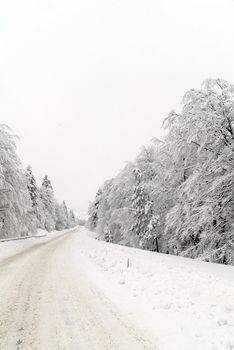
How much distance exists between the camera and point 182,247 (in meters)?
21.9

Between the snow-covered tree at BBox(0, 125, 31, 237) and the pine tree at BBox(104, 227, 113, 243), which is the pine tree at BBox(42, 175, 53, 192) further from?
the snow-covered tree at BBox(0, 125, 31, 237)

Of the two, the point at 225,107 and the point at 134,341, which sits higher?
the point at 225,107

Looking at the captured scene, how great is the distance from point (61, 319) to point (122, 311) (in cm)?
137

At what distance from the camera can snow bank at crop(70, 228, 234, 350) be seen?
5.25 metres

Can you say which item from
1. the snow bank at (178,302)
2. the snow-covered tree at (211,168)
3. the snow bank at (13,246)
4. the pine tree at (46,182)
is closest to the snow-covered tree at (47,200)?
the pine tree at (46,182)

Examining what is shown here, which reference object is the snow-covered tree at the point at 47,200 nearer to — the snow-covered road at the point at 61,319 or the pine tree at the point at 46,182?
the pine tree at the point at 46,182

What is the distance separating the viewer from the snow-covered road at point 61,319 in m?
4.92

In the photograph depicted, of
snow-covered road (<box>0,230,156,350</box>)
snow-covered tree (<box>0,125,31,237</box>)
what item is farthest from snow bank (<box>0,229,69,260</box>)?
snow-covered road (<box>0,230,156,350</box>)

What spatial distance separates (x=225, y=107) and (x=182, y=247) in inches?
427

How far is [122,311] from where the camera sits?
22.4 feet

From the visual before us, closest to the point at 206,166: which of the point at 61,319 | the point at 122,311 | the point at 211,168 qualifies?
Result: the point at 211,168

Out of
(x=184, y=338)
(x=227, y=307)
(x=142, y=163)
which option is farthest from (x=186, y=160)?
(x=142, y=163)

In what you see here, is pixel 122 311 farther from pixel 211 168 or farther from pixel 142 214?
pixel 142 214

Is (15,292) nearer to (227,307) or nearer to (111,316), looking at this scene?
(111,316)
